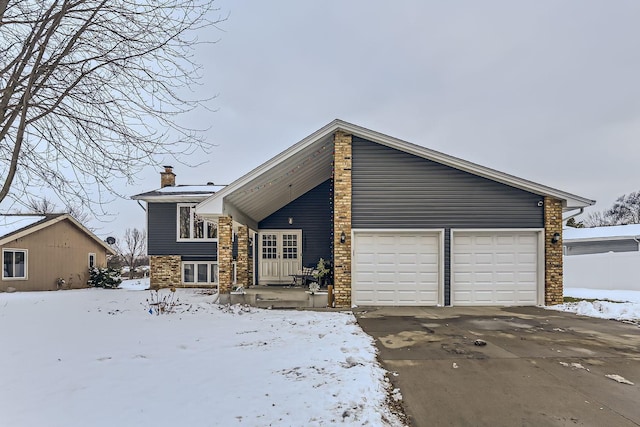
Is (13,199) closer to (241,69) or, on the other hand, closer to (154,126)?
(154,126)

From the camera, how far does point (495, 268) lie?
10.4 m

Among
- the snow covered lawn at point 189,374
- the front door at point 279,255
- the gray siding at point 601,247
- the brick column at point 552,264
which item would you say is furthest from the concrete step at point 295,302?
the gray siding at point 601,247

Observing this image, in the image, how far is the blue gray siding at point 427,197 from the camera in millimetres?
10273

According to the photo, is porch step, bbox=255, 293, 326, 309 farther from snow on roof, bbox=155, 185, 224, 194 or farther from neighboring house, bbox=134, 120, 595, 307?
snow on roof, bbox=155, 185, 224, 194

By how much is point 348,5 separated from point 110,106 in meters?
5.64

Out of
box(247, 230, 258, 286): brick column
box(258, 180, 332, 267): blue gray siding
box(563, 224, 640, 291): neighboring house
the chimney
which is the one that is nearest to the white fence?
box(563, 224, 640, 291): neighboring house

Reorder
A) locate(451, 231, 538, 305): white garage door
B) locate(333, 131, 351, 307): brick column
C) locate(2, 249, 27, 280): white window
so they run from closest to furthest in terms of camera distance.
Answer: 1. locate(333, 131, 351, 307): brick column
2. locate(451, 231, 538, 305): white garage door
3. locate(2, 249, 27, 280): white window

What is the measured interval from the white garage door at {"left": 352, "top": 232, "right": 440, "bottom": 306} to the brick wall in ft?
31.0

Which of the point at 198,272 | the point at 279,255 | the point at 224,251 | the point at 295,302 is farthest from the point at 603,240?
the point at 198,272

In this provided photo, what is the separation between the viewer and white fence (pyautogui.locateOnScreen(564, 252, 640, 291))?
48.9ft

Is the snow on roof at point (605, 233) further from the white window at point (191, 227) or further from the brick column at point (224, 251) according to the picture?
the brick column at point (224, 251)

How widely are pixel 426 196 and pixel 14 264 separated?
56.6ft

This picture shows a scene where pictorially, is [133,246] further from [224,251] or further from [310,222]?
[224,251]

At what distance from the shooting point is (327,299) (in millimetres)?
10211
